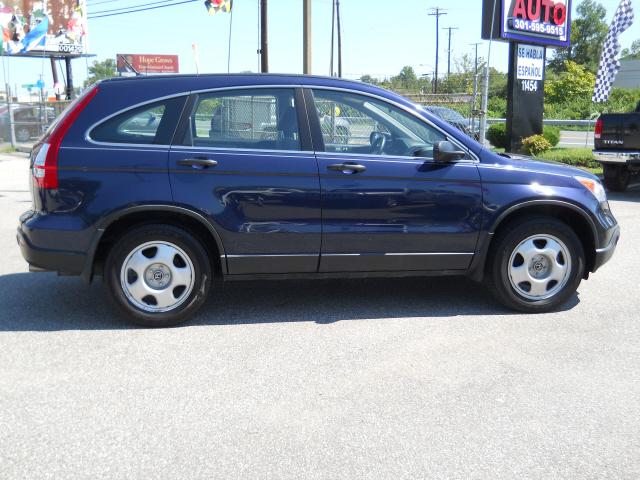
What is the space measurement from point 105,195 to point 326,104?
5.69ft

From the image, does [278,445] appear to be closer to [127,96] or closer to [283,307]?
[283,307]

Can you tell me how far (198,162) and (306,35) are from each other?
13.5 meters

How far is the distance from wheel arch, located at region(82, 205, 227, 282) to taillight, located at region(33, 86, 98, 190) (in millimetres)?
478

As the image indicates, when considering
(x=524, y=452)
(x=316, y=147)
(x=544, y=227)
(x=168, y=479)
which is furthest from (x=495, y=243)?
(x=168, y=479)

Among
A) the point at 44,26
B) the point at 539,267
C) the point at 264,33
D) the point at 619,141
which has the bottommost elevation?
the point at 539,267

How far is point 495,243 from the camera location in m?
5.12

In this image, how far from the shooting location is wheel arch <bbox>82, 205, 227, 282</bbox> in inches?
180

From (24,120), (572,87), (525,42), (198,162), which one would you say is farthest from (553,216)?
(572,87)

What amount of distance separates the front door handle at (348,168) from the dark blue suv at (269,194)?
0.01 meters

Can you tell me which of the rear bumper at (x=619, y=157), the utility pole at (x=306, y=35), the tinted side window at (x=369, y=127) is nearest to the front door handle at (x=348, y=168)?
the tinted side window at (x=369, y=127)

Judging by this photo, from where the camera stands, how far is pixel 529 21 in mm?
16828

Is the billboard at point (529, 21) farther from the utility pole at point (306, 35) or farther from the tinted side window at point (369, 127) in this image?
the tinted side window at point (369, 127)

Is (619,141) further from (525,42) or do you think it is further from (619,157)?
(525,42)

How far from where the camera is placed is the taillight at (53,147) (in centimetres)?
450
